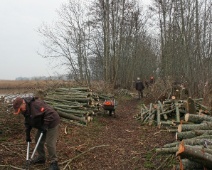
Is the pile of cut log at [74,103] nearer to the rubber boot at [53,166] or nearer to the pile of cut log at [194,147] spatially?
the pile of cut log at [194,147]

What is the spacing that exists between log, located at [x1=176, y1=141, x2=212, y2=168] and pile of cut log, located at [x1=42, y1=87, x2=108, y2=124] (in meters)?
6.89

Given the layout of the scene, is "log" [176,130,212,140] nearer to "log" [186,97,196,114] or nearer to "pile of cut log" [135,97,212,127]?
"log" [186,97,196,114]

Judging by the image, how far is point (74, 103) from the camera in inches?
493

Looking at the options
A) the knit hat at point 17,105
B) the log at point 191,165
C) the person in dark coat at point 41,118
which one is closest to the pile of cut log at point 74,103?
the person in dark coat at point 41,118

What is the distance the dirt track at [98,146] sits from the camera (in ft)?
22.2

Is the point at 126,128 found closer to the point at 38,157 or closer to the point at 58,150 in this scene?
the point at 58,150

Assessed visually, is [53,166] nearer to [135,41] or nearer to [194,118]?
[194,118]

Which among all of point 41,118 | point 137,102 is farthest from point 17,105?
point 137,102

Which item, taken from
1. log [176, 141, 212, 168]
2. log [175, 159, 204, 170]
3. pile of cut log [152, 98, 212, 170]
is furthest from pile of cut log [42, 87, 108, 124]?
log [176, 141, 212, 168]

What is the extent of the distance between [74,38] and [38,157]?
73.6 ft

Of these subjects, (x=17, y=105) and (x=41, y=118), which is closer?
(x=17, y=105)

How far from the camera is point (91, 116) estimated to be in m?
12.6

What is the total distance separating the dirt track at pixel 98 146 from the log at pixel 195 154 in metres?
1.69

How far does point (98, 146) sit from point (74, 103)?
4.71 m
